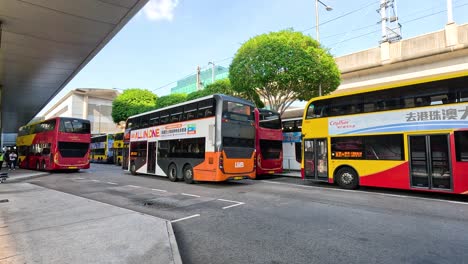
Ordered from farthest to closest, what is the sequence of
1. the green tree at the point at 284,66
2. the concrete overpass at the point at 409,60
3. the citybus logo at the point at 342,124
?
the concrete overpass at the point at 409,60 → the green tree at the point at 284,66 → the citybus logo at the point at 342,124

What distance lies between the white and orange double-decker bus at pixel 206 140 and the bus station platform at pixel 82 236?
16.8 ft

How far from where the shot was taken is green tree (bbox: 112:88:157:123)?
33.2m

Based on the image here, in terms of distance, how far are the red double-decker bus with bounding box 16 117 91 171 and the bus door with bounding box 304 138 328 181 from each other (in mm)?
15668

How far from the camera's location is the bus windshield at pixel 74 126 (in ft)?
60.6

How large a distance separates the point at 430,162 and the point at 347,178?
2.86 m

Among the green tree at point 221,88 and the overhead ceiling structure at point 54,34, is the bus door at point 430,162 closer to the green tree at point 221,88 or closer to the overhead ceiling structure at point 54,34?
the overhead ceiling structure at point 54,34

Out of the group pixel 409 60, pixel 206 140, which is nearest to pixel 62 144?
pixel 206 140

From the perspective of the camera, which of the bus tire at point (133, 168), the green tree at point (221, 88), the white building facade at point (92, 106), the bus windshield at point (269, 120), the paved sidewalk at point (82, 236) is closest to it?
the paved sidewalk at point (82, 236)

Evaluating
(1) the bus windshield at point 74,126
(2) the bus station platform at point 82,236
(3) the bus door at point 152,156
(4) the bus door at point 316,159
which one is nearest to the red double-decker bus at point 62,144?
(1) the bus windshield at point 74,126

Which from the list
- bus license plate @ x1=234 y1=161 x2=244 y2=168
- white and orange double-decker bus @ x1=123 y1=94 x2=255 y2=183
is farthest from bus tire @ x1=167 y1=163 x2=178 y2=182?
bus license plate @ x1=234 y1=161 x2=244 y2=168

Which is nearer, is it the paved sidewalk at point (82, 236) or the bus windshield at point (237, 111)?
the paved sidewalk at point (82, 236)

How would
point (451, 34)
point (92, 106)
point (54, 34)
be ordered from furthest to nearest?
point (92, 106)
point (451, 34)
point (54, 34)

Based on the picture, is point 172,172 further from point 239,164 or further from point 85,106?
point 85,106

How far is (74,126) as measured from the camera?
18922mm
